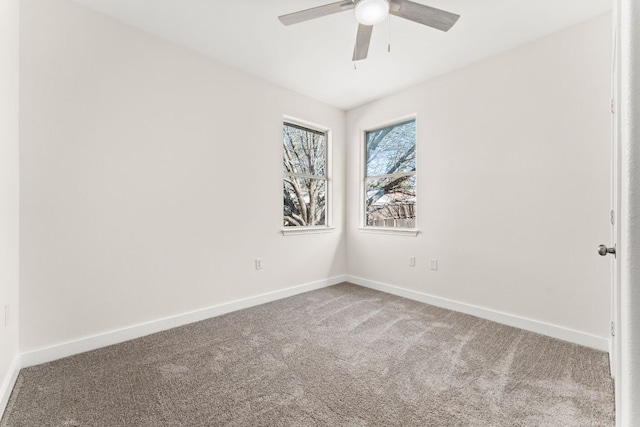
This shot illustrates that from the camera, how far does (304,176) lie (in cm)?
362

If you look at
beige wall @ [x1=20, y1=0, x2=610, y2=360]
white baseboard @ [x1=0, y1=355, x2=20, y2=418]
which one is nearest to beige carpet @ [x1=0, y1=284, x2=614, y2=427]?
white baseboard @ [x1=0, y1=355, x2=20, y2=418]

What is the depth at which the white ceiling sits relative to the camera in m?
2.05

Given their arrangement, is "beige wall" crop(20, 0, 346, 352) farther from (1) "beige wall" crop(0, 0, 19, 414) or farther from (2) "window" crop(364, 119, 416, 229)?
(2) "window" crop(364, 119, 416, 229)

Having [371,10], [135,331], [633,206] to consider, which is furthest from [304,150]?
[633,206]

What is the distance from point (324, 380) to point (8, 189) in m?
2.14

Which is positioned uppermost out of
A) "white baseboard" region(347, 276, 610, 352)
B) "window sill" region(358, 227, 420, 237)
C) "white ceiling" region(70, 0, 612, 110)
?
"white ceiling" region(70, 0, 612, 110)

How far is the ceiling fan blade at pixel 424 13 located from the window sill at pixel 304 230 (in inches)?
90.1

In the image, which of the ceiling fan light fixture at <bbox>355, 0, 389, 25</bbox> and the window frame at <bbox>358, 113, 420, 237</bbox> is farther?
the window frame at <bbox>358, 113, 420, 237</bbox>

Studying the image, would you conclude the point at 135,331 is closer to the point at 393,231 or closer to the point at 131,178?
the point at 131,178

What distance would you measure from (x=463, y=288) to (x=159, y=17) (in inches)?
138

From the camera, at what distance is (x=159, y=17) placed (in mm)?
2184

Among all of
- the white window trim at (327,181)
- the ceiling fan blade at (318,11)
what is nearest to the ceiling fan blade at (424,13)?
the ceiling fan blade at (318,11)

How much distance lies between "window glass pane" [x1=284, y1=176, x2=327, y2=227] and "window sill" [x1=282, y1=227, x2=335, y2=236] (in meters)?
0.11

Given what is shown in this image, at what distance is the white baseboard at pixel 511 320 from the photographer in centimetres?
214
